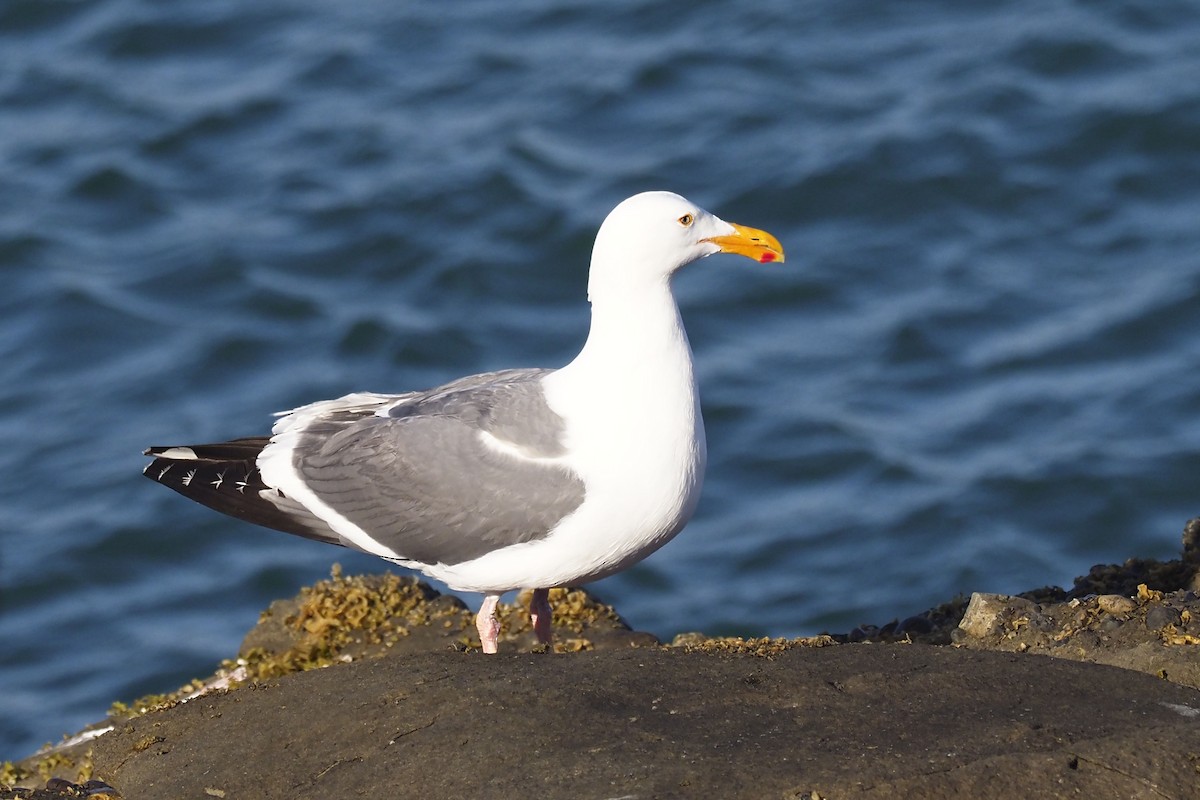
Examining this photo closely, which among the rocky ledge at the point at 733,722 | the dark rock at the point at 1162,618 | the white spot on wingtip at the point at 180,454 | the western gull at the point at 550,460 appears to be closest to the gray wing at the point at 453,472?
the western gull at the point at 550,460

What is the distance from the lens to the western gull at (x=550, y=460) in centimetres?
639

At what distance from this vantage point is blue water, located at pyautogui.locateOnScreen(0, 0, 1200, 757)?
12094 mm

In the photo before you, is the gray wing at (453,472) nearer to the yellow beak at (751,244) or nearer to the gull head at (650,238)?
the gull head at (650,238)

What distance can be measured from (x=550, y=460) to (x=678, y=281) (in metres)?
8.05

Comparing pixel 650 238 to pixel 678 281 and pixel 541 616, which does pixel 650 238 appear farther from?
pixel 678 281

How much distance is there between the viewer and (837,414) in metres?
12.9

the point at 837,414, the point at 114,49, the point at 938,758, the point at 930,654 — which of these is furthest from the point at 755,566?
the point at 114,49

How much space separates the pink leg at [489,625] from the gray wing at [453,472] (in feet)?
0.71

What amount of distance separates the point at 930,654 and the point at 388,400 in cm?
304

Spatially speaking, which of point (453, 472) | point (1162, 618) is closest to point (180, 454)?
point (453, 472)

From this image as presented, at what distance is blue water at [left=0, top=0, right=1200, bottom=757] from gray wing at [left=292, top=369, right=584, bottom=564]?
15.4 ft

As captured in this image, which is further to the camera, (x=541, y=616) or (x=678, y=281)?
(x=678, y=281)

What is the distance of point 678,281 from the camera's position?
47.3 ft

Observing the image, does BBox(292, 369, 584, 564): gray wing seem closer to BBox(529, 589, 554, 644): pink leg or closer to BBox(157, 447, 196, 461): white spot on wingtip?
BBox(529, 589, 554, 644): pink leg
